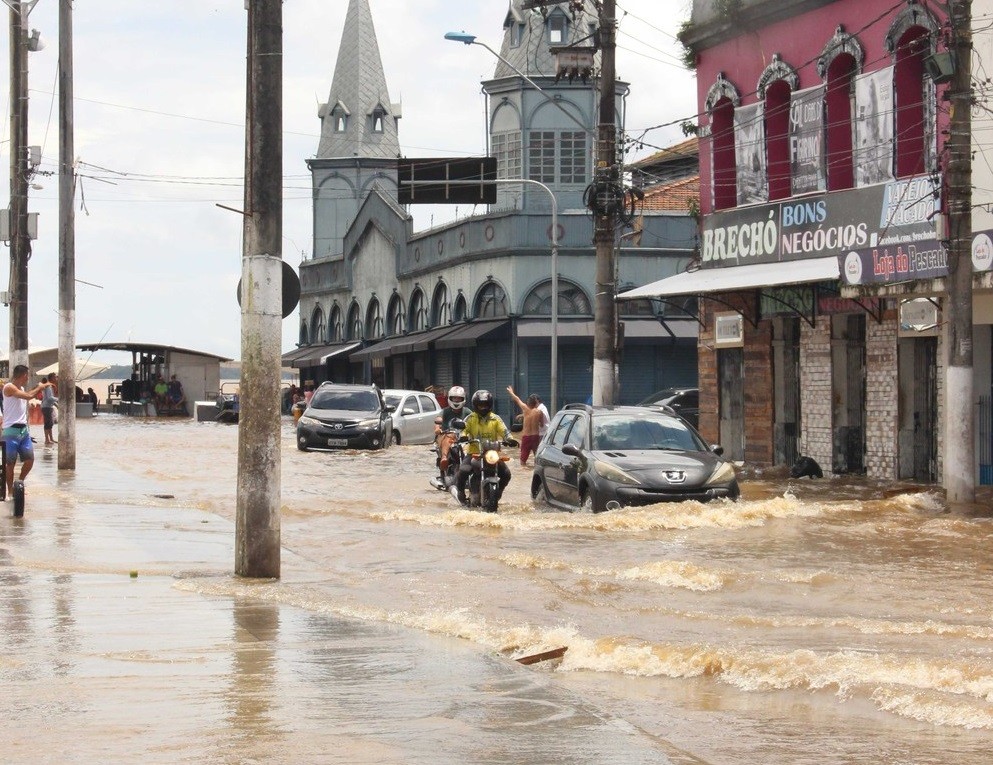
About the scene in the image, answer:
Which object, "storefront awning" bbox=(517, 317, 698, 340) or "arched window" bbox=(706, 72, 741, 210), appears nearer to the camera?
"arched window" bbox=(706, 72, 741, 210)

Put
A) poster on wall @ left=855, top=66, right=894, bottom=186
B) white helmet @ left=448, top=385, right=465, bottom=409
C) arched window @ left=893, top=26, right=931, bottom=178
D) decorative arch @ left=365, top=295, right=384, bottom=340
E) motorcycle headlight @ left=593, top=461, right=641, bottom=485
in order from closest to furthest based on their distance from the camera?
1. motorcycle headlight @ left=593, top=461, right=641, bottom=485
2. white helmet @ left=448, top=385, right=465, bottom=409
3. arched window @ left=893, top=26, right=931, bottom=178
4. poster on wall @ left=855, top=66, right=894, bottom=186
5. decorative arch @ left=365, top=295, right=384, bottom=340

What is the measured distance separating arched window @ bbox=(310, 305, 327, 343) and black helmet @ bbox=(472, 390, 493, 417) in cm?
5664

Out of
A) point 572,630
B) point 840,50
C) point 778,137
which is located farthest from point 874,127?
point 572,630

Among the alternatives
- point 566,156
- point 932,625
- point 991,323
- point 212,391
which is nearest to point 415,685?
point 932,625

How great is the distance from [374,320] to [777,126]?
41481 mm

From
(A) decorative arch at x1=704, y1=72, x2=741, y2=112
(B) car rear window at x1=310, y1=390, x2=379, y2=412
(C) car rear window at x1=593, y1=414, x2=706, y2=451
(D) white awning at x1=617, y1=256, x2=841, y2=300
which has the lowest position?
(C) car rear window at x1=593, y1=414, x2=706, y2=451

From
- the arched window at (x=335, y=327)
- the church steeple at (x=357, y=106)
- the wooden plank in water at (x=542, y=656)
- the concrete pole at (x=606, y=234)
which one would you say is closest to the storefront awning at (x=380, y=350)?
the arched window at (x=335, y=327)

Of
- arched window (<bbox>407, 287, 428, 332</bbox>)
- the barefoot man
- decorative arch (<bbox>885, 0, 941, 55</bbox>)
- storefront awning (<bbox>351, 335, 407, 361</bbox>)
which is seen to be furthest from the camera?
arched window (<bbox>407, 287, 428, 332</bbox>)

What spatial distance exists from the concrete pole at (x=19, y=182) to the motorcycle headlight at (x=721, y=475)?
1657cm

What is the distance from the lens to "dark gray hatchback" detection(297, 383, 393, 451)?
3803cm

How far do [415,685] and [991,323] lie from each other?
1721 centimetres

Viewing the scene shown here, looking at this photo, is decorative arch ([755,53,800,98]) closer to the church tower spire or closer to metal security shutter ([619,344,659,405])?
metal security shutter ([619,344,659,405])

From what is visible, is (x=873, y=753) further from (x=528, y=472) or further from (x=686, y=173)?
(x=686, y=173)

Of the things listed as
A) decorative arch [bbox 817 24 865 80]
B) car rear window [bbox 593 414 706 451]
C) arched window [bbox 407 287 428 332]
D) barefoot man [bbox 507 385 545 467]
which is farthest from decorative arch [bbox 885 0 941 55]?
arched window [bbox 407 287 428 332]
